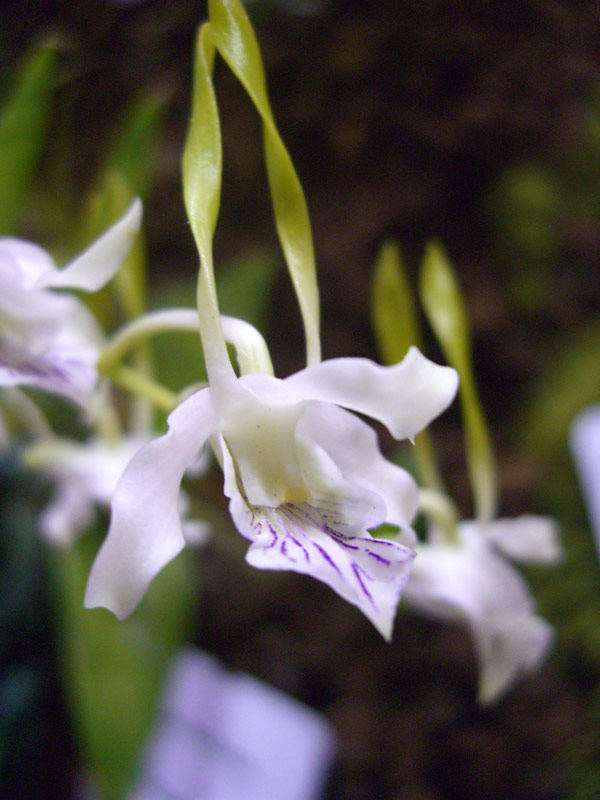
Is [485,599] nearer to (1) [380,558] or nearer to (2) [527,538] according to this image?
(2) [527,538]

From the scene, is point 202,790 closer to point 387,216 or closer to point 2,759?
point 2,759

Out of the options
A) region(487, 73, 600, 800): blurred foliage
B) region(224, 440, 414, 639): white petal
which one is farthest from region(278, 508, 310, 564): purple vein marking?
region(487, 73, 600, 800): blurred foliage

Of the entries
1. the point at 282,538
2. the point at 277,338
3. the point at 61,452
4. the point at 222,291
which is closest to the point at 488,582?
the point at 282,538

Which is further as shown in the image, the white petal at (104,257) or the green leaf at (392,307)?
the green leaf at (392,307)

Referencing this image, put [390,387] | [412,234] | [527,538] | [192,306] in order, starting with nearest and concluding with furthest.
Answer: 1. [390,387]
2. [527,538]
3. [192,306]
4. [412,234]

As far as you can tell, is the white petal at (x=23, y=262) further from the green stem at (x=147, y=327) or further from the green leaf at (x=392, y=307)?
the green leaf at (x=392, y=307)

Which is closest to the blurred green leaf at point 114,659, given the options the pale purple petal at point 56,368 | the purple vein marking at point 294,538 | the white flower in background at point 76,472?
the white flower in background at point 76,472

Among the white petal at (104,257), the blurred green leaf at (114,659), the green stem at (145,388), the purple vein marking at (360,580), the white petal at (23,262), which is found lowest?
the blurred green leaf at (114,659)

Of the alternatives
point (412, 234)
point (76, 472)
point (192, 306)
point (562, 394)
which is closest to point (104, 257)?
point (76, 472)
